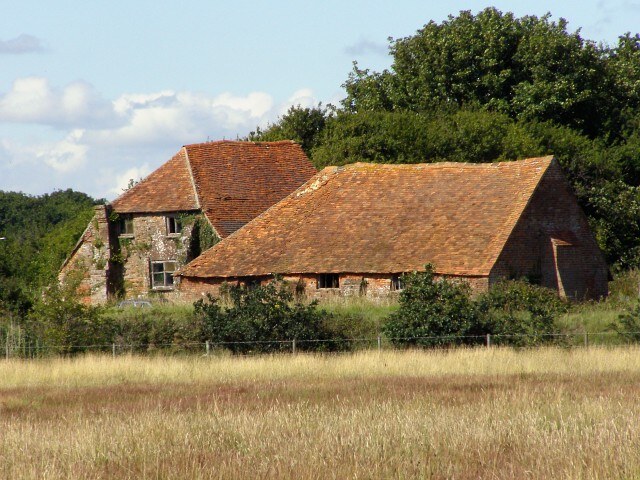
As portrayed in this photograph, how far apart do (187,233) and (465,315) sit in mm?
22453

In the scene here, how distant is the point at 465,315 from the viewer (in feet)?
100

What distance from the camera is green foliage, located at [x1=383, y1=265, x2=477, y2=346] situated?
99.8 ft

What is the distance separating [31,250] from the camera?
64000mm

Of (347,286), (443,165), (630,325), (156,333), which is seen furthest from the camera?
(443,165)

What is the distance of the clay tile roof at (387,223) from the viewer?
41844mm

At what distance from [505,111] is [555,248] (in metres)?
22.7

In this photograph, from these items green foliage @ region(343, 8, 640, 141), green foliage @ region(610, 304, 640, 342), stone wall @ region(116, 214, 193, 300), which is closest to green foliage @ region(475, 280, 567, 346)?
green foliage @ region(610, 304, 640, 342)

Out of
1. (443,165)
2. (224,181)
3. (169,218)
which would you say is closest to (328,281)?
(443,165)

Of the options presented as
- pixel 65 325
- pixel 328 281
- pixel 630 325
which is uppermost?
pixel 328 281

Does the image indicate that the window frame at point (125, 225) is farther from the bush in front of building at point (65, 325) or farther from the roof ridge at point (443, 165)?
the bush in front of building at point (65, 325)

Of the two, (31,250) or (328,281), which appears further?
(31,250)

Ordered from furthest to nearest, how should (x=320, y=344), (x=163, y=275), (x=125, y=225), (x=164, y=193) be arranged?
(x=125, y=225) < (x=164, y=193) < (x=163, y=275) < (x=320, y=344)

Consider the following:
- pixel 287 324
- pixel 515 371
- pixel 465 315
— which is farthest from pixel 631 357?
pixel 287 324

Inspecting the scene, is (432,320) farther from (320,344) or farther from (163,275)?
(163,275)
